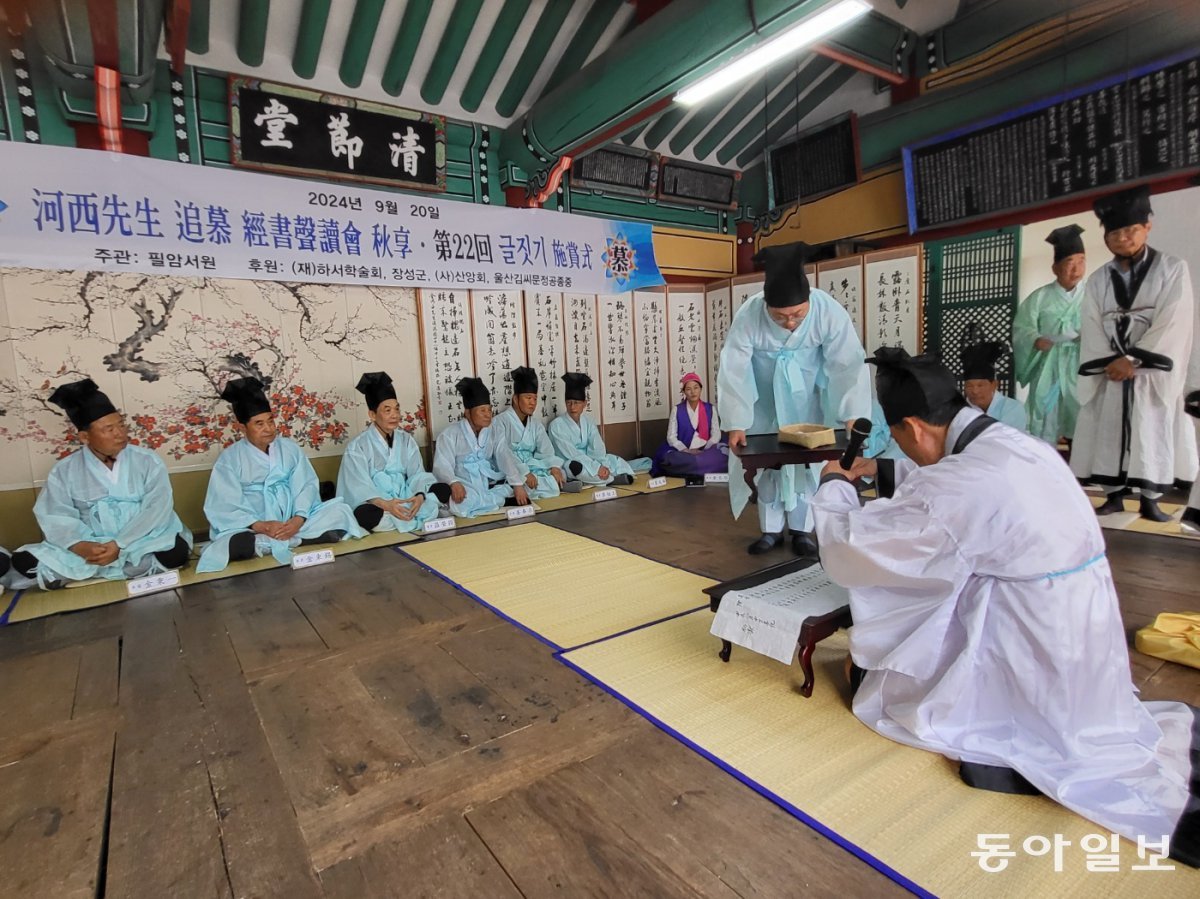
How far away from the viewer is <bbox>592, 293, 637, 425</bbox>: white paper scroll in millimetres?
7102

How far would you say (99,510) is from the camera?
3.83m

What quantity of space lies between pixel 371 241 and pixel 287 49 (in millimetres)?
1541

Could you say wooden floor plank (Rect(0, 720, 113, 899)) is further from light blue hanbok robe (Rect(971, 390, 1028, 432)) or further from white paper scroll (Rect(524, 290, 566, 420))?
light blue hanbok robe (Rect(971, 390, 1028, 432))

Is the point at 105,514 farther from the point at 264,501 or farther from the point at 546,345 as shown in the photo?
the point at 546,345

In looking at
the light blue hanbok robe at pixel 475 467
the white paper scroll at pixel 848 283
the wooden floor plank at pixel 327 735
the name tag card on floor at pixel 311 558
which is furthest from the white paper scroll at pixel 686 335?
the wooden floor plank at pixel 327 735

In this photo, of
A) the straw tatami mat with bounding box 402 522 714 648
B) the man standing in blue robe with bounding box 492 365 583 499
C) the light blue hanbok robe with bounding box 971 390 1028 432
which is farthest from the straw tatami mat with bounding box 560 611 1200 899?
the man standing in blue robe with bounding box 492 365 583 499

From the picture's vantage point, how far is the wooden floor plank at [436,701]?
2.02m

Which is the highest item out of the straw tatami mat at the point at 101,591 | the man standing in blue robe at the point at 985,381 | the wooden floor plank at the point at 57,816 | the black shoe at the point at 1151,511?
the man standing in blue robe at the point at 985,381

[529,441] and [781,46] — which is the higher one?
[781,46]

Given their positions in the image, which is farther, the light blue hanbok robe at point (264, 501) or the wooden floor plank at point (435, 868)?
the light blue hanbok robe at point (264, 501)

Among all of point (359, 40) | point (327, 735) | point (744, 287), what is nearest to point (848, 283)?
point (744, 287)

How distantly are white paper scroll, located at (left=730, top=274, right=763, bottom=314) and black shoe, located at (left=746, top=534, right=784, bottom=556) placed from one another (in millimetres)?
3898

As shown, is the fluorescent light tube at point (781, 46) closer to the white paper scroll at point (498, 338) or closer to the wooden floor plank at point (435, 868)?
the white paper scroll at point (498, 338)

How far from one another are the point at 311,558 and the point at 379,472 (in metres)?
0.92
